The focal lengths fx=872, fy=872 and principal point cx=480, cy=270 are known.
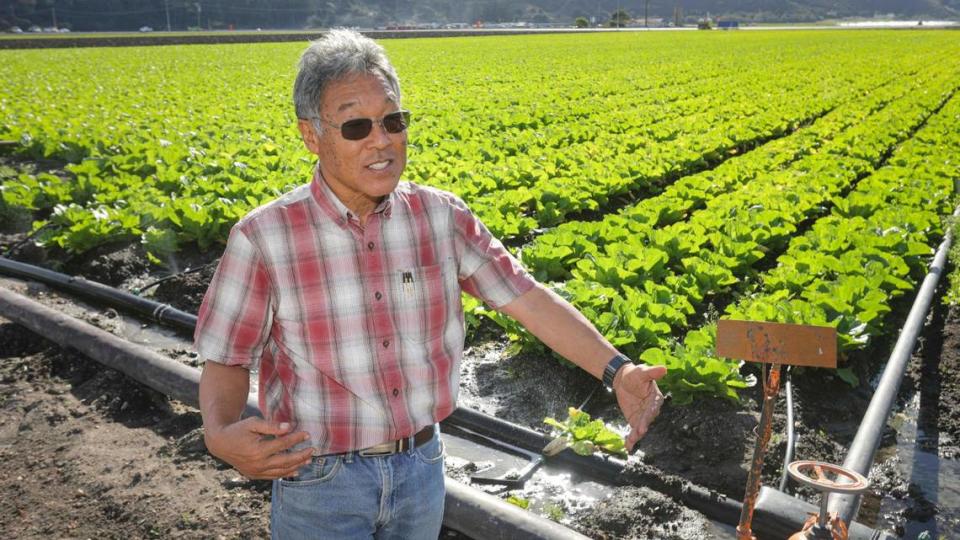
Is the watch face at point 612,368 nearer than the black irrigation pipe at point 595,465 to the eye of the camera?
Yes

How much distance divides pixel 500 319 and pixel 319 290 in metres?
3.49

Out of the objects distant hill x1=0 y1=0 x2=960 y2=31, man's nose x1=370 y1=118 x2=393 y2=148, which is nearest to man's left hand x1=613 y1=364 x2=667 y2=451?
man's nose x1=370 y1=118 x2=393 y2=148

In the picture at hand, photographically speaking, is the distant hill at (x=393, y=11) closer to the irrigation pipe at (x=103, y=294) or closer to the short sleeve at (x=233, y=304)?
the irrigation pipe at (x=103, y=294)

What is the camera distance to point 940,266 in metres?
6.32

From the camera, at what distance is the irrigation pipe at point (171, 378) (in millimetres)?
3104

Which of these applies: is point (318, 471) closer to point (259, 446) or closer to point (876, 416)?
point (259, 446)

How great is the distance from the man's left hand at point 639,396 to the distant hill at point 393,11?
84.8 metres

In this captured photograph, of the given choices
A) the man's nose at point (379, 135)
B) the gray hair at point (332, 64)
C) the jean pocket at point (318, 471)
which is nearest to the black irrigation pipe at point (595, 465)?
the jean pocket at point (318, 471)

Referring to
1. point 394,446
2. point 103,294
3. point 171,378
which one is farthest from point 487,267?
point 103,294

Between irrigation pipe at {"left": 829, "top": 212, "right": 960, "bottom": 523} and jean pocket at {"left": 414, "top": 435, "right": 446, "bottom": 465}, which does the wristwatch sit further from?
irrigation pipe at {"left": 829, "top": 212, "right": 960, "bottom": 523}

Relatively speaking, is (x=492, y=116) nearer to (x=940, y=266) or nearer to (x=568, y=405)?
(x=940, y=266)

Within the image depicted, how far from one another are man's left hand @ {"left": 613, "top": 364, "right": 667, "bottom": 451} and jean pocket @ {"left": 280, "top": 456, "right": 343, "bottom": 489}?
0.67 meters

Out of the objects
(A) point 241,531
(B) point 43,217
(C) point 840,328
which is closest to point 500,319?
(C) point 840,328

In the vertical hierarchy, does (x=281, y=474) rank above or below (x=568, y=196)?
above
